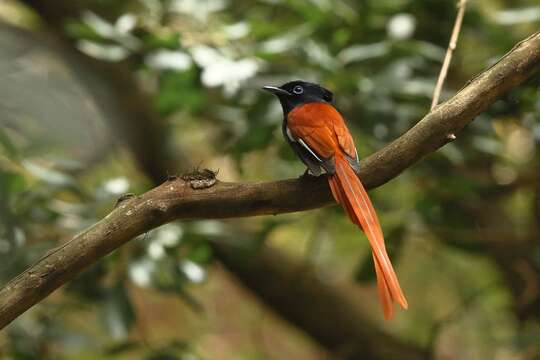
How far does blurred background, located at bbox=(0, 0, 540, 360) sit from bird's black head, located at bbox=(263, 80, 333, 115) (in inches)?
11.6

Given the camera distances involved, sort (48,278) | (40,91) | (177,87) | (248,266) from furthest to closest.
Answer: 1. (248,266)
2. (177,87)
3. (48,278)
4. (40,91)

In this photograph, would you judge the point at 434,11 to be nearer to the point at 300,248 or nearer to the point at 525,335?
the point at 525,335

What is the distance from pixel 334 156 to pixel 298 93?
0.81 metres

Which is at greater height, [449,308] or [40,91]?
[40,91]

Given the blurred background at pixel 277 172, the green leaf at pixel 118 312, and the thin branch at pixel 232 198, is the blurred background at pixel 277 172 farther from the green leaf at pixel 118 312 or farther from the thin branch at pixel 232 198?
the thin branch at pixel 232 198

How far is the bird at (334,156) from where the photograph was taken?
89.8 inches

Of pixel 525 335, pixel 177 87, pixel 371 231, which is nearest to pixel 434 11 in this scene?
pixel 177 87

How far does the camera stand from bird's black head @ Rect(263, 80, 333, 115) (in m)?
3.42

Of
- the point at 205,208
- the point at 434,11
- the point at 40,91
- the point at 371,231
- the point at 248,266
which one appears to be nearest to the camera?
the point at 40,91

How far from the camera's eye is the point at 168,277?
151 inches

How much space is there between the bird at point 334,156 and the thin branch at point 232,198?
102 mm

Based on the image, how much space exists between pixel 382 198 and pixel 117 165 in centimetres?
198

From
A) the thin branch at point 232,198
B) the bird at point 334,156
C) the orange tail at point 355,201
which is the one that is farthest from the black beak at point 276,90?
the thin branch at point 232,198

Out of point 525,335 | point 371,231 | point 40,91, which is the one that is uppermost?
point 40,91
